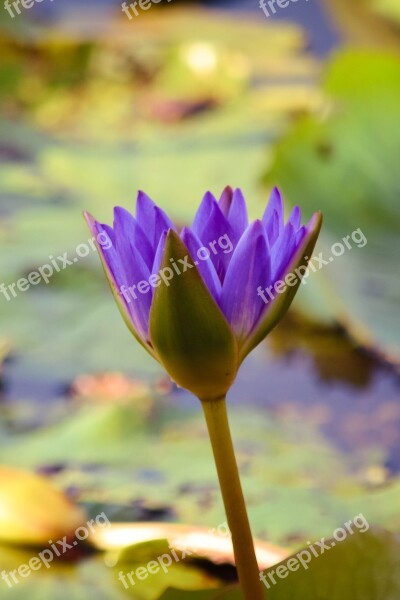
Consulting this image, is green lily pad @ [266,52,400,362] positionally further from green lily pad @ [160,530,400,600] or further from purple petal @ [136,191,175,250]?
purple petal @ [136,191,175,250]

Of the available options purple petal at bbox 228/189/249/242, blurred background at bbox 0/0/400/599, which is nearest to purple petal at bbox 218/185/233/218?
purple petal at bbox 228/189/249/242

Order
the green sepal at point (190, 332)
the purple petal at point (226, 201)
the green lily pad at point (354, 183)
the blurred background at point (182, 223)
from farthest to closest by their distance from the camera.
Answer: the green lily pad at point (354, 183) → the blurred background at point (182, 223) → the purple petal at point (226, 201) → the green sepal at point (190, 332)

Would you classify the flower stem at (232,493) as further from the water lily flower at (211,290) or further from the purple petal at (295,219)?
the purple petal at (295,219)

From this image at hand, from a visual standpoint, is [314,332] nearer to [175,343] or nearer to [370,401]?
[370,401]

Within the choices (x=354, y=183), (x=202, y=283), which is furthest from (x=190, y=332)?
(x=354, y=183)

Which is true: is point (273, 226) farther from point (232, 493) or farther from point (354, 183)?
point (354, 183)

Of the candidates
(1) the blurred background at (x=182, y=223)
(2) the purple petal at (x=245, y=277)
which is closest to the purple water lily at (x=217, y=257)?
(2) the purple petal at (x=245, y=277)

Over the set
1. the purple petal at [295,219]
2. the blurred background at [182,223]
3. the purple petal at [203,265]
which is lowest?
the purple petal at [203,265]

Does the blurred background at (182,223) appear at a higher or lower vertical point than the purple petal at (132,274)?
higher
